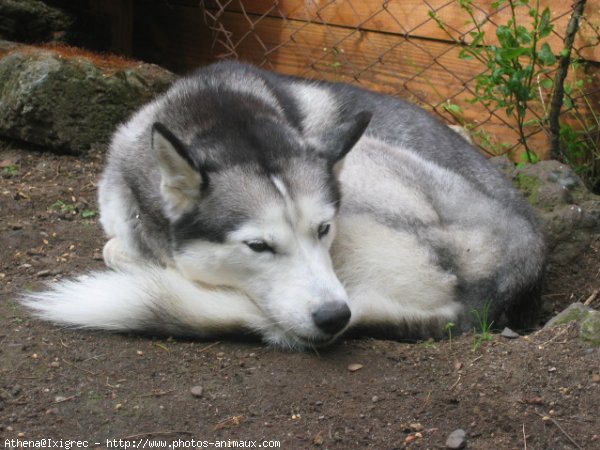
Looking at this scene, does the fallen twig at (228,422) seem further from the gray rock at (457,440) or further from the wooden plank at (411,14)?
the wooden plank at (411,14)

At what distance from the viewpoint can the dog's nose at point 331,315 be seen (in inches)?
124

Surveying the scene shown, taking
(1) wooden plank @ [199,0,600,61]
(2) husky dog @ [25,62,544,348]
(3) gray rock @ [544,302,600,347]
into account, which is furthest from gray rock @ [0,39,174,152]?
(3) gray rock @ [544,302,600,347]

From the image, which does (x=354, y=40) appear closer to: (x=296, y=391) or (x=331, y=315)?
(x=331, y=315)

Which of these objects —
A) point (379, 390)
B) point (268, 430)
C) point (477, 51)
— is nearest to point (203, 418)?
point (268, 430)

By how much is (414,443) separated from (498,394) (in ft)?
1.44

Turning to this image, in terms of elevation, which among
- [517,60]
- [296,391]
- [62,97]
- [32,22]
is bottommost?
[62,97]

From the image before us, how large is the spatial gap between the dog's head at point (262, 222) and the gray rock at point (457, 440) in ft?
2.13

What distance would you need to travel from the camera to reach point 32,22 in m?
6.68

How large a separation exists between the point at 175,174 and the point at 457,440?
155 centimetres

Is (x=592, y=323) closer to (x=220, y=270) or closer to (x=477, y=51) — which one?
(x=220, y=270)

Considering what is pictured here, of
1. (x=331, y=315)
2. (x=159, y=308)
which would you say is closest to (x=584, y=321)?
(x=331, y=315)

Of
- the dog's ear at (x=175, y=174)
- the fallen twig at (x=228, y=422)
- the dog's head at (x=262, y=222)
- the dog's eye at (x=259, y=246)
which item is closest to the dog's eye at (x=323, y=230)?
the dog's head at (x=262, y=222)

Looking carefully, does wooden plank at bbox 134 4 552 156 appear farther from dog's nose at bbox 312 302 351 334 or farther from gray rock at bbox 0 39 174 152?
dog's nose at bbox 312 302 351 334

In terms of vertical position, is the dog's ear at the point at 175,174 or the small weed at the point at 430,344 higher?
the dog's ear at the point at 175,174
